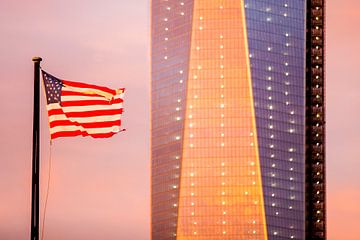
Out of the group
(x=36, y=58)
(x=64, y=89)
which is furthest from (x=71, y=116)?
(x=36, y=58)

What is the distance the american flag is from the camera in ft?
169

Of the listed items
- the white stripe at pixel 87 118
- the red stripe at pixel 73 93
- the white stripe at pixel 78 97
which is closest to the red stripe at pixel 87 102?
the white stripe at pixel 78 97

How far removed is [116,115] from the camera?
175ft

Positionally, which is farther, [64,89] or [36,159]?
[64,89]

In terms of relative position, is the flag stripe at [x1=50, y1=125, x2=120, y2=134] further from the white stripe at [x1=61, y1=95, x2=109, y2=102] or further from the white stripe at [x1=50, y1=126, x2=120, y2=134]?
the white stripe at [x1=61, y1=95, x2=109, y2=102]

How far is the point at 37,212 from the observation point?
47.5m

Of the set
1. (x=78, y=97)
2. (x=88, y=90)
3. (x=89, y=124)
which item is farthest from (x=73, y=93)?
(x=89, y=124)

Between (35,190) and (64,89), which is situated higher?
(64,89)

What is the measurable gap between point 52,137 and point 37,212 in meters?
4.65

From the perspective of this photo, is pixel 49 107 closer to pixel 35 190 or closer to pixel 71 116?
pixel 71 116

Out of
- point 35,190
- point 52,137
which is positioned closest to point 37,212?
point 35,190

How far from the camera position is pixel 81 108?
5259 centimetres

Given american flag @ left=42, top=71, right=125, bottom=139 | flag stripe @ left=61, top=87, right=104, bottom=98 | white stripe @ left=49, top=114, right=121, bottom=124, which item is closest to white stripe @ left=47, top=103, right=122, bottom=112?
american flag @ left=42, top=71, right=125, bottom=139

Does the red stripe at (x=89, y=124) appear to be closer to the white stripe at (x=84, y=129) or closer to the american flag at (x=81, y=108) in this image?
the american flag at (x=81, y=108)
